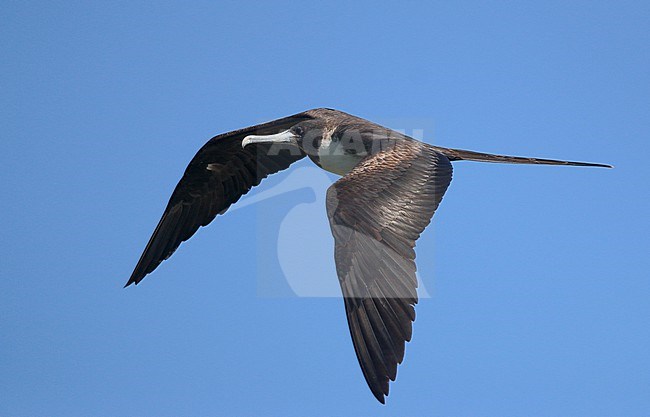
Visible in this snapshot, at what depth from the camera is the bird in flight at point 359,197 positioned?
6.57m

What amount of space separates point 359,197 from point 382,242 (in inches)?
17.2

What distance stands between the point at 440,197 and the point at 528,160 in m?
1.45

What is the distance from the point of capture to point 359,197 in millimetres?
7332

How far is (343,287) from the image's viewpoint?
6781mm

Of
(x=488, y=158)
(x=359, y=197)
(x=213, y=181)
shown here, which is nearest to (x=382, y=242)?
(x=359, y=197)

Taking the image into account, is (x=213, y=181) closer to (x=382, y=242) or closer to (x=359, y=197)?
(x=359, y=197)

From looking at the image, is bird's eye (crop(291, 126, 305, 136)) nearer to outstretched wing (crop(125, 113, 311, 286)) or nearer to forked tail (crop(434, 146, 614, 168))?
outstretched wing (crop(125, 113, 311, 286))

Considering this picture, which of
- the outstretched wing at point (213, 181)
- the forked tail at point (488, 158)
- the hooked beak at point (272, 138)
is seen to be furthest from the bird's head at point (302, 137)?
the forked tail at point (488, 158)

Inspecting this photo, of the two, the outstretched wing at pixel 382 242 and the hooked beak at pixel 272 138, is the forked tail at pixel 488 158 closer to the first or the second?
the outstretched wing at pixel 382 242

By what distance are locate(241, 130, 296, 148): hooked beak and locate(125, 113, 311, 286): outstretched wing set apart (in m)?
0.29

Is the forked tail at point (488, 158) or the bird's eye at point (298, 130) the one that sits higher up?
the bird's eye at point (298, 130)

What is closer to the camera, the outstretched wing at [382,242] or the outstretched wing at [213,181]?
the outstretched wing at [382,242]

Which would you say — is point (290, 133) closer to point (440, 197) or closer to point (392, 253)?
point (440, 197)

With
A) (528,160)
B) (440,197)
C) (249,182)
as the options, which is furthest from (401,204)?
(249,182)
